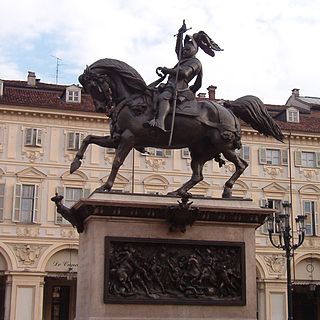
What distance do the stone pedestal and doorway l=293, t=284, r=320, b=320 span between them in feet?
120

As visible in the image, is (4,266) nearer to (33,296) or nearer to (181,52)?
(33,296)

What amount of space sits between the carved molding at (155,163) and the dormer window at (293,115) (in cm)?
946

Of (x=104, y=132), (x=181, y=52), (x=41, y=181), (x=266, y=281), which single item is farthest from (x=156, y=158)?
(x=181, y=52)

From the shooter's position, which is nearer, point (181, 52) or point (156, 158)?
point (181, 52)

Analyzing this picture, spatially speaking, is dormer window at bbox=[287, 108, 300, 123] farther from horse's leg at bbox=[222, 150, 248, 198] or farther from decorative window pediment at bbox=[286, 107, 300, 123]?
horse's leg at bbox=[222, 150, 248, 198]

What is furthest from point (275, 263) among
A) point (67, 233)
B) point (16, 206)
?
point (16, 206)

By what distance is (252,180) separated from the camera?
4503cm

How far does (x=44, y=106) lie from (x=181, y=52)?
29359 millimetres

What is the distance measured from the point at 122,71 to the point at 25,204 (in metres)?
28.9

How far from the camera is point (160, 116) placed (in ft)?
41.4

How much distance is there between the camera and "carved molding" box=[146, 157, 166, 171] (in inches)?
1716

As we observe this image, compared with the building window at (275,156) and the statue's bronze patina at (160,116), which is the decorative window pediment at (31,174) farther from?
the statue's bronze patina at (160,116)

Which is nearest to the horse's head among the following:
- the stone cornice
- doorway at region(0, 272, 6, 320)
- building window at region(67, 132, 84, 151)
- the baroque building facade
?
the baroque building facade

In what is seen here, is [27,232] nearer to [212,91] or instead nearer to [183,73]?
[212,91]
